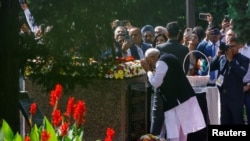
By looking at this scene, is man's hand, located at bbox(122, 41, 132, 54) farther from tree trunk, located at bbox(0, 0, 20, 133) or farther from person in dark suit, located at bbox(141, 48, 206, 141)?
tree trunk, located at bbox(0, 0, 20, 133)

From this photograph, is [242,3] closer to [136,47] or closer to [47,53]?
[136,47]

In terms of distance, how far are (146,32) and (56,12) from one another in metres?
8.65

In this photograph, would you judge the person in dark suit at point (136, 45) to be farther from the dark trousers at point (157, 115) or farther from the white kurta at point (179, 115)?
the white kurta at point (179, 115)

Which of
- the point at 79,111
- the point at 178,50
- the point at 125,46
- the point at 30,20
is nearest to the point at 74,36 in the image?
the point at 30,20

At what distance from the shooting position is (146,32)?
1647 centimetres

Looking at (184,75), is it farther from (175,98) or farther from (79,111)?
(79,111)

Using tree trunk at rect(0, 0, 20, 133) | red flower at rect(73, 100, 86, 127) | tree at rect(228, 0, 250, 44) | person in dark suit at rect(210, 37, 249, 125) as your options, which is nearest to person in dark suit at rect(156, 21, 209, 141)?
person in dark suit at rect(210, 37, 249, 125)

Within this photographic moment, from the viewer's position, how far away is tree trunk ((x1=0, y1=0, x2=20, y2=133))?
7.97 meters

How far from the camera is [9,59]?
313 inches

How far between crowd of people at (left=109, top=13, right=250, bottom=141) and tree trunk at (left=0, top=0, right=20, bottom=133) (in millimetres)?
2869

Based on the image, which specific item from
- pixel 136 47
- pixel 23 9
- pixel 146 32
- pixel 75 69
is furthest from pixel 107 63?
pixel 146 32

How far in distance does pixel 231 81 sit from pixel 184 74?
5.21 ft

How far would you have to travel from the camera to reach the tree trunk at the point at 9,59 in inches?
314

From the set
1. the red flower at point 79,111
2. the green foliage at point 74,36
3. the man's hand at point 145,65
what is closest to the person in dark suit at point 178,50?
the man's hand at point 145,65
